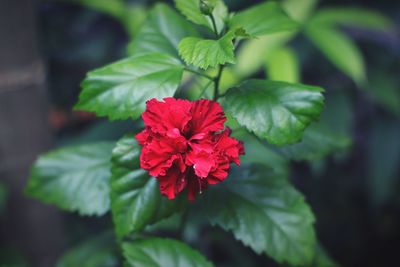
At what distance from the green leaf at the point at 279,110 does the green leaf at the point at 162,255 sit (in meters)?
0.25

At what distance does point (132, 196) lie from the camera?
2.48 feet

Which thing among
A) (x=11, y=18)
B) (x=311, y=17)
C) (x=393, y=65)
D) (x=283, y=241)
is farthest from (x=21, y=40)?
(x=393, y=65)

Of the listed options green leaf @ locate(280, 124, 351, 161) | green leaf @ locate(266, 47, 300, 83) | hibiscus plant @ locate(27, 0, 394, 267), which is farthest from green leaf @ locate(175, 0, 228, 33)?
green leaf @ locate(266, 47, 300, 83)

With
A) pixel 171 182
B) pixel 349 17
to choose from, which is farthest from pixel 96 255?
pixel 349 17

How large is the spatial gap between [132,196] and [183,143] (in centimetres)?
16

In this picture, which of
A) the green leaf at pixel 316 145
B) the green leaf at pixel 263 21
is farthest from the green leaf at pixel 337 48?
the green leaf at pixel 263 21

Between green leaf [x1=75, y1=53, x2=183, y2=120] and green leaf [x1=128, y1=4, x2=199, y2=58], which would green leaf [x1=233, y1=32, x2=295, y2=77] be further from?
green leaf [x1=75, y1=53, x2=183, y2=120]

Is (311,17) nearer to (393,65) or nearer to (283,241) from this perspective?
(393,65)

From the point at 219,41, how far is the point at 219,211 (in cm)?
29

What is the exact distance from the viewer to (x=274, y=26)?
2.60ft

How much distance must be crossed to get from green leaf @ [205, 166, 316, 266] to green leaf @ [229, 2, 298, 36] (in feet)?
0.84

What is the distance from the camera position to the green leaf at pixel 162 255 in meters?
0.80

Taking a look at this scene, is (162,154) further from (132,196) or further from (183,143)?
(132,196)

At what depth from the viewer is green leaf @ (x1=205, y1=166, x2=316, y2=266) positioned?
81 centimetres
